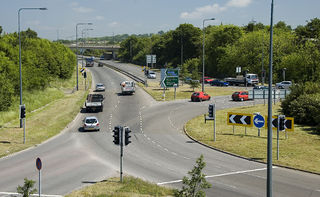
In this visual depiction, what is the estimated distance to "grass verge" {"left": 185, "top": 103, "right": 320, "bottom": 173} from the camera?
80.1ft

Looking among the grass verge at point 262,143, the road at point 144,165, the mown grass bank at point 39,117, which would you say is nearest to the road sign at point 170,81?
the mown grass bank at point 39,117

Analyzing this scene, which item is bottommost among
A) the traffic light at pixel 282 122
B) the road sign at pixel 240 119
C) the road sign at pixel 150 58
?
the road sign at pixel 240 119

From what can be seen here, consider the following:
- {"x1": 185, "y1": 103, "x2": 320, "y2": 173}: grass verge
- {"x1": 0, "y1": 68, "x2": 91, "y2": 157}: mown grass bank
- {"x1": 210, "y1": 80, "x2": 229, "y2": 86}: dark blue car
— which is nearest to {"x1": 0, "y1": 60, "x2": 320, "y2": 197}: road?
{"x1": 185, "y1": 103, "x2": 320, "y2": 173}: grass verge

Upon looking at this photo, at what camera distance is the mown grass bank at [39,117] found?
30.6 metres

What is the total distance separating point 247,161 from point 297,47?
183 ft

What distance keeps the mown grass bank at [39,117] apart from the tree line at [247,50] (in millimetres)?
25176

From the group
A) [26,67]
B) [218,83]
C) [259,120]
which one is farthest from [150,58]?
[259,120]

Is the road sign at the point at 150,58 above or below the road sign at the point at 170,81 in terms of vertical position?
above

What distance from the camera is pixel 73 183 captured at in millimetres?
19578


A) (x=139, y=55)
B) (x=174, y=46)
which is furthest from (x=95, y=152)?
(x=139, y=55)

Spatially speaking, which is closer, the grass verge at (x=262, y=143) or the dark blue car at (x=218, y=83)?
the grass verge at (x=262, y=143)

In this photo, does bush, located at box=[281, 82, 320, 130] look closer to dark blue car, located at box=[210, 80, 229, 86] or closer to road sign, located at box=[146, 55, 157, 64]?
dark blue car, located at box=[210, 80, 229, 86]

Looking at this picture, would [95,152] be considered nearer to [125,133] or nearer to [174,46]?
[125,133]

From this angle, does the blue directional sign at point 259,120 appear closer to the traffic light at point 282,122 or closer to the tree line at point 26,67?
the traffic light at point 282,122
